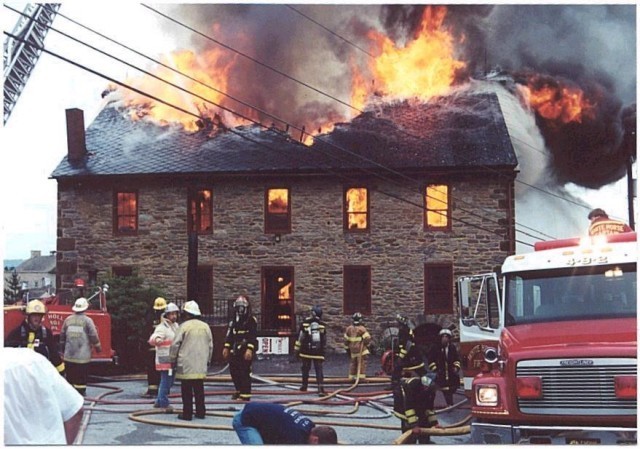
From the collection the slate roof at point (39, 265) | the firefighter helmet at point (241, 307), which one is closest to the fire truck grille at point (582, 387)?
the firefighter helmet at point (241, 307)

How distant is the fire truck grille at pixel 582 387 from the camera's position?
750cm

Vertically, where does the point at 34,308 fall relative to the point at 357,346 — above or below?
above

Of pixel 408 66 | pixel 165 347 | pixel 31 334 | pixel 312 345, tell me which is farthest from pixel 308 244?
pixel 31 334

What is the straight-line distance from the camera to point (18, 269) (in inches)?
393

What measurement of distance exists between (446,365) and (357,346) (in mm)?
1261

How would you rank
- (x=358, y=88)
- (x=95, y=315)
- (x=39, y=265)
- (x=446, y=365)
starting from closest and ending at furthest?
(x=39, y=265) < (x=446, y=365) < (x=358, y=88) < (x=95, y=315)

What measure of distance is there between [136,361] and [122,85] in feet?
13.7

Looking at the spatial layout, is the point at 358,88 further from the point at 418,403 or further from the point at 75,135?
the point at 418,403

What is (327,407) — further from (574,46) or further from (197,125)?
(574,46)

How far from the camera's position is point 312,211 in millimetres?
12516

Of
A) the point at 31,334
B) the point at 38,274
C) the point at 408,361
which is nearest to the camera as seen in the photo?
the point at 408,361

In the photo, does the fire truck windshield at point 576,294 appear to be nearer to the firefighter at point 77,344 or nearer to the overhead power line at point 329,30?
the overhead power line at point 329,30

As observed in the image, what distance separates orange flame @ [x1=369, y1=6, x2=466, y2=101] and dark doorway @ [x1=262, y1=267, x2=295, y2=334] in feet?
9.67

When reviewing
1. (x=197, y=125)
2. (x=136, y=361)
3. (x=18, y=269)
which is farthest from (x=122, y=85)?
(x=136, y=361)
